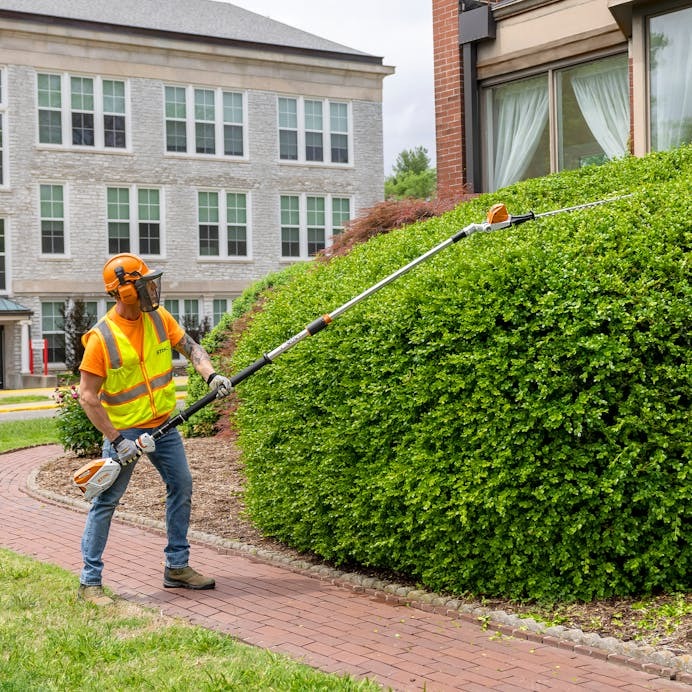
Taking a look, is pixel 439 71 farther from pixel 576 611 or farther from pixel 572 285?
pixel 576 611

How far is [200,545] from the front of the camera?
297 inches

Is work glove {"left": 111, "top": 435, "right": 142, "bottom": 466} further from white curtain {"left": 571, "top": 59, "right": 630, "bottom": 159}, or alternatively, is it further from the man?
white curtain {"left": 571, "top": 59, "right": 630, "bottom": 159}

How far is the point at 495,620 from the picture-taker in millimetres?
5387

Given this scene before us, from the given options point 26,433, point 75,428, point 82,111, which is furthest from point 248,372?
point 82,111

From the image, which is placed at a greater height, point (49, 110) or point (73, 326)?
point (49, 110)

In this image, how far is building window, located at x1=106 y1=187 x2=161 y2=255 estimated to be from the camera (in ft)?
108

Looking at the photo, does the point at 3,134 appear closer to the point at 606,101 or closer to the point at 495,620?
the point at 606,101

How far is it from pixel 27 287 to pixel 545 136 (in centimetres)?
2217

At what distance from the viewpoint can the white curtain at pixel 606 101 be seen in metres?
12.1

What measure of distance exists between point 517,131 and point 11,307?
21.1 m

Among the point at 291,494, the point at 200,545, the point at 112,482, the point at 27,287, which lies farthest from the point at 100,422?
the point at 27,287

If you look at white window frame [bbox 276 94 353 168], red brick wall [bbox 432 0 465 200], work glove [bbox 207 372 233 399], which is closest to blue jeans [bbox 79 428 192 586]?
work glove [bbox 207 372 233 399]

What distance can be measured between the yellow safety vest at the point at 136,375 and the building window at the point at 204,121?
2869cm

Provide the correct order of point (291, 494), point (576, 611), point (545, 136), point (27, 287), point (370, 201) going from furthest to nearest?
point (370, 201) < point (27, 287) < point (545, 136) < point (291, 494) < point (576, 611)
